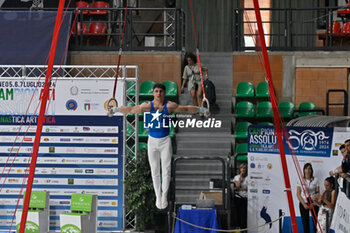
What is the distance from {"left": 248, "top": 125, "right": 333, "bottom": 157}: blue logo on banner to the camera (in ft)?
32.6

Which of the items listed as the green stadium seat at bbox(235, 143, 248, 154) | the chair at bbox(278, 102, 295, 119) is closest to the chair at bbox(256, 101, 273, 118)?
the chair at bbox(278, 102, 295, 119)

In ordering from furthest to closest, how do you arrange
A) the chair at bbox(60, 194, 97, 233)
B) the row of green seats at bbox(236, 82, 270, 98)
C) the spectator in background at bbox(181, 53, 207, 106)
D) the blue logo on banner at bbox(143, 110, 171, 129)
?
the row of green seats at bbox(236, 82, 270, 98)
the spectator in background at bbox(181, 53, 207, 106)
the chair at bbox(60, 194, 97, 233)
the blue logo on banner at bbox(143, 110, 171, 129)

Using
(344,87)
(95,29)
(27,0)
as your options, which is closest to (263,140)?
(344,87)

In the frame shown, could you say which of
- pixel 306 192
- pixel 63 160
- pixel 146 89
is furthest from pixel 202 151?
pixel 306 192

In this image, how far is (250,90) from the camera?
13781mm

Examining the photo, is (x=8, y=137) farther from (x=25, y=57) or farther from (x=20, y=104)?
(x=25, y=57)

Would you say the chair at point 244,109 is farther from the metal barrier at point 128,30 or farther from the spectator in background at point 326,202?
the spectator in background at point 326,202

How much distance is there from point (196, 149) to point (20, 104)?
349 cm

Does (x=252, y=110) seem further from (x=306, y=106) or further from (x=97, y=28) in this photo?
(x=97, y=28)

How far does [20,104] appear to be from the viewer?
36.7ft

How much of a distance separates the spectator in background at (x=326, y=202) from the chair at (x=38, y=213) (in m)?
4.27

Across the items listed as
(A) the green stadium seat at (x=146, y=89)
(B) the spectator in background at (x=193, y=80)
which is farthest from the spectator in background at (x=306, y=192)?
(A) the green stadium seat at (x=146, y=89)

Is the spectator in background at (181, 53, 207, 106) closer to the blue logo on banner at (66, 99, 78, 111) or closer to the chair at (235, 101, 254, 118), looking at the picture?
the chair at (235, 101, 254, 118)

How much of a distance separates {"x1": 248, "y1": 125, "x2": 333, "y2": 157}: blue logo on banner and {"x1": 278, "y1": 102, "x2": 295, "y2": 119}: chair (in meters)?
2.79
